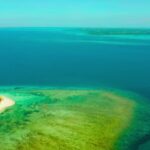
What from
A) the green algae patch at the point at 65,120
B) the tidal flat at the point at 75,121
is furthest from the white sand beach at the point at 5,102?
the green algae patch at the point at 65,120

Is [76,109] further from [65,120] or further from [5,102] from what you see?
[5,102]

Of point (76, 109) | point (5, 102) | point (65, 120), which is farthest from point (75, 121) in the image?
point (5, 102)

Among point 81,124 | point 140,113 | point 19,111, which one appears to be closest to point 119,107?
point 140,113

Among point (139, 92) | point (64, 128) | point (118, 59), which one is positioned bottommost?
point (64, 128)

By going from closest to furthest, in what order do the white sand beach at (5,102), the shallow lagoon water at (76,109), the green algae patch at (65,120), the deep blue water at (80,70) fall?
the green algae patch at (65,120) < the shallow lagoon water at (76,109) < the white sand beach at (5,102) < the deep blue water at (80,70)

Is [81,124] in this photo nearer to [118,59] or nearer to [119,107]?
[119,107]

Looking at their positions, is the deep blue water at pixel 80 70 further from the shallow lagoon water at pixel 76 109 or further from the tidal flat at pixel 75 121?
the tidal flat at pixel 75 121

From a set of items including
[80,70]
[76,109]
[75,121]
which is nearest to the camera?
[75,121]
